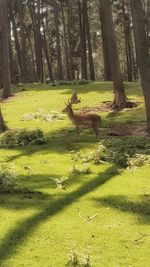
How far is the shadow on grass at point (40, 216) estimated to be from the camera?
9070 mm

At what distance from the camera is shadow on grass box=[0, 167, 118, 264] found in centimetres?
907

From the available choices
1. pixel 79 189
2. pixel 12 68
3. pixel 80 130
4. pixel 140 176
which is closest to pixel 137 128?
pixel 80 130

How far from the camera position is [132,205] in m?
11.4

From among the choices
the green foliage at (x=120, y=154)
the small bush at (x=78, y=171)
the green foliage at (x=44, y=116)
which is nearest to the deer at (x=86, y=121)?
the green foliage at (x=120, y=154)

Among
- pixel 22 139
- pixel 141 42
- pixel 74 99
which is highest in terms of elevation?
pixel 141 42

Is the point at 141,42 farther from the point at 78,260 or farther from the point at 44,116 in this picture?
the point at 78,260

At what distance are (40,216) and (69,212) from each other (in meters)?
0.71

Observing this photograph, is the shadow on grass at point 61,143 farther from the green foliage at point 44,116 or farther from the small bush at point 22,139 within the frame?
the green foliage at point 44,116

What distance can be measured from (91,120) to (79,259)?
11.6 meters

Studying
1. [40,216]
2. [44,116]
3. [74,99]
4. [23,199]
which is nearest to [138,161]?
[23,199]

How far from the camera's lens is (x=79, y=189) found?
12.6 meters

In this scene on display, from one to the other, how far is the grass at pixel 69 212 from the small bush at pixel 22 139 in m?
0.43

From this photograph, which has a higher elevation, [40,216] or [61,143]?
[40,216]

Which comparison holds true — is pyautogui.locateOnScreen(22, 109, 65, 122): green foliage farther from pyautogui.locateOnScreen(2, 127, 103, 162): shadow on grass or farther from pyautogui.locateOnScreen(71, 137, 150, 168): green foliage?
pyautogui.locateOnScreen(71, 137, 150, 168): green foliage
